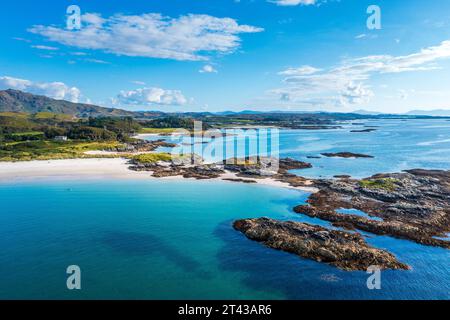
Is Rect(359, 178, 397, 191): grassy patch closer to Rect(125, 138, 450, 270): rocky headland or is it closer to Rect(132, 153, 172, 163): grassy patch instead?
Rect(125, 138, 450, 270): rocky headland

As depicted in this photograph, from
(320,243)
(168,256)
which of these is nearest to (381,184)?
(320,243)

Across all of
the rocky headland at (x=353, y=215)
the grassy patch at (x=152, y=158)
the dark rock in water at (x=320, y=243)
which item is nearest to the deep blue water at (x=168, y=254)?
the dark rock in water at (x=320, y=243)

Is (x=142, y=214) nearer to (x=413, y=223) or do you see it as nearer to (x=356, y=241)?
(x=356, y=241)

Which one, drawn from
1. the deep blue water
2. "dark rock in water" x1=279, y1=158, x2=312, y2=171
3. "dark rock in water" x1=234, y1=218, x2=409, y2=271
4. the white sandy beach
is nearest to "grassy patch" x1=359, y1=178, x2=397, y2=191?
the white sandy beach

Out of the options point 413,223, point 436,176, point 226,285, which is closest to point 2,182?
point 226,285

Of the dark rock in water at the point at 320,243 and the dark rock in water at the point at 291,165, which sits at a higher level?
the dark rock in water at the point at 291,165

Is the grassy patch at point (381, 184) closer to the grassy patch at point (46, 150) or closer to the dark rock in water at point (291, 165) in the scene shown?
the dark rock in water at point (291, 165)
